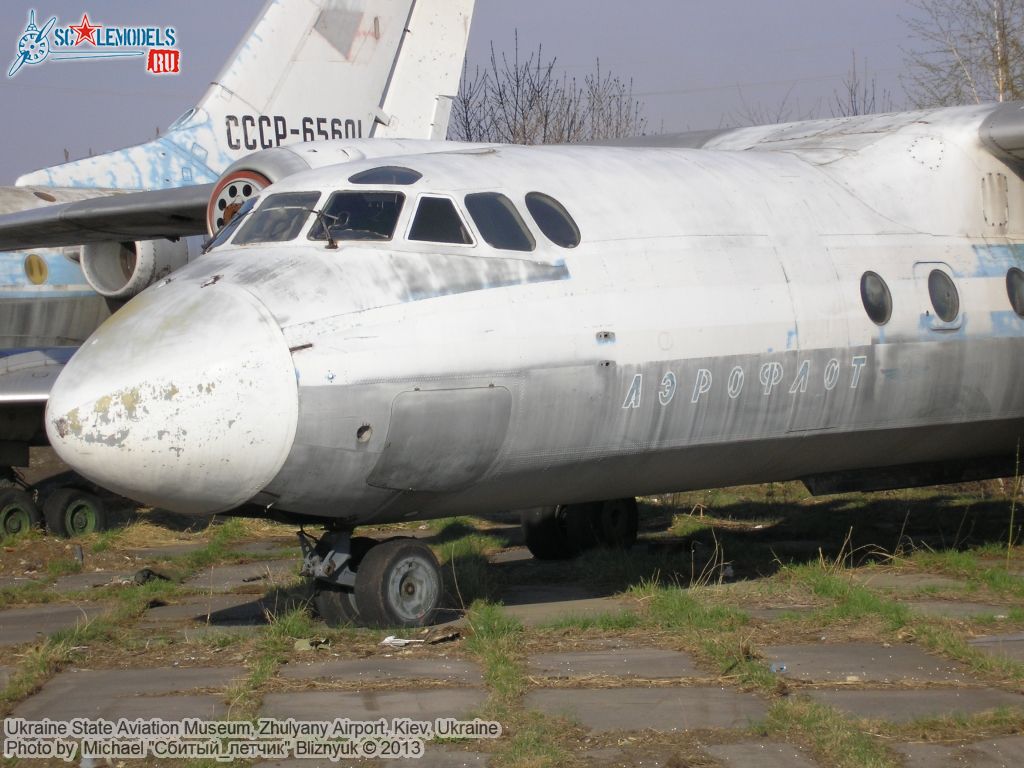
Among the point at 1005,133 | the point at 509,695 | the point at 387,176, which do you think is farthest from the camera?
the point at 1005,133

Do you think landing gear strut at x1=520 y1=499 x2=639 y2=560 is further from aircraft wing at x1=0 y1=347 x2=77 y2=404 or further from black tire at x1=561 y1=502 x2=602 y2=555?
aircraft wing at x1=0 y1=347 x2=77 y2=404

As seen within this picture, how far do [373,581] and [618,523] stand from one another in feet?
15.7

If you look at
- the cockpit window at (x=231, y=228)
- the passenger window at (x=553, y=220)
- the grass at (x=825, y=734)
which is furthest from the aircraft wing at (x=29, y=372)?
Answer: the grass at (x=825, y=734)

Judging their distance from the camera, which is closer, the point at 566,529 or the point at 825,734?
the point at 825,734

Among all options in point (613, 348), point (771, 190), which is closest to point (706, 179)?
point (771, 190)

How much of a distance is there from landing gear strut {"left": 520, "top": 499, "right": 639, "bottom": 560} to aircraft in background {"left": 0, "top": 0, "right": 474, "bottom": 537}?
6.44m

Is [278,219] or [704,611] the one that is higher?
[278,219]

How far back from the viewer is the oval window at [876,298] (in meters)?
9.91

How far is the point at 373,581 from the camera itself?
830 centimetres

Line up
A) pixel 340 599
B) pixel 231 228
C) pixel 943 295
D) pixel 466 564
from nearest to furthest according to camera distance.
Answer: pixel 340 599, pixel 231 228, pixel 943 295, pixel 466 564

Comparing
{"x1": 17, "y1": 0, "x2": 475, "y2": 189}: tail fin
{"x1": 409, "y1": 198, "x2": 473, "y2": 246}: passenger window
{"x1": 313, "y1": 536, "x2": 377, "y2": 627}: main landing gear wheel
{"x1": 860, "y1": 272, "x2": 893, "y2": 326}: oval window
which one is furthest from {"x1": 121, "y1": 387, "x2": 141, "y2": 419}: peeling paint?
{"x1": 17, "y1": 0, "x2": 475, "y2": 189}: tail fin

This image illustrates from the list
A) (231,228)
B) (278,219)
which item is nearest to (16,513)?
(231,228)

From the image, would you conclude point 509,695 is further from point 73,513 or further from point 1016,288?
point 73,513

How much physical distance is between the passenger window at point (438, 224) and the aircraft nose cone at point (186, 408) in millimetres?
1254
